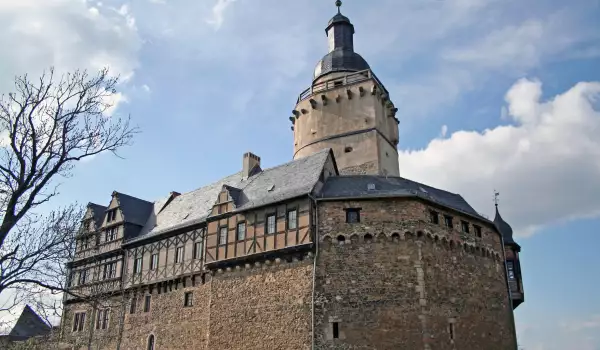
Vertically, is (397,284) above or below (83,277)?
below

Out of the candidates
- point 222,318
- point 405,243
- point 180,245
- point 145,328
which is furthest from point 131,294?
point 405,243

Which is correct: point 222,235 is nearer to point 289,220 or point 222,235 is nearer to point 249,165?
point 289,220

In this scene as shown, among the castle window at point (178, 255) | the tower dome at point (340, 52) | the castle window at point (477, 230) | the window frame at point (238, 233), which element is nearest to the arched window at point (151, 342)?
the castle window at point (178, 255)

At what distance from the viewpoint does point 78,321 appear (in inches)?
1223

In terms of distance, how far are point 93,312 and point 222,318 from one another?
10842 millimetres

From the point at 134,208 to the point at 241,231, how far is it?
1135 cm

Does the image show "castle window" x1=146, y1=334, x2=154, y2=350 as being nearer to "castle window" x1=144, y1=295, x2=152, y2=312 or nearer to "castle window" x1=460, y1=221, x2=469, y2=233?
"castle window" x1=144, y1=295, x2=152, y2=312

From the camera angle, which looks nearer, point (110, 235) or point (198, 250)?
point (198, 250)

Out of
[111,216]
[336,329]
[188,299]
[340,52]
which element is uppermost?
[340,52]

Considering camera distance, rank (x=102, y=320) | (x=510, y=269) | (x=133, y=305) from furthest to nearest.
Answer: (x=102, y=320), (x=133, y=305), (x=510, y=269)

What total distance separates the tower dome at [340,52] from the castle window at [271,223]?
12782 millimetres

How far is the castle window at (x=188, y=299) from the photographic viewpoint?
83.1ft

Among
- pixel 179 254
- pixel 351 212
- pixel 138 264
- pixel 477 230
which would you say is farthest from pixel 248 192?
pixel 477 230

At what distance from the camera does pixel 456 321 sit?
2098 cm
